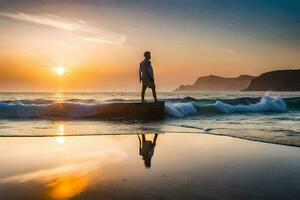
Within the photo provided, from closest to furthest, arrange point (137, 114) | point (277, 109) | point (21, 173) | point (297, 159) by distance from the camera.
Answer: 1. point (21, 173)
2. point (297, 159)
3. point (137, 114)
4. point (277, 109)

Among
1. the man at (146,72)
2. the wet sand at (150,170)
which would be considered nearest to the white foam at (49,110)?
the man at (146,72)

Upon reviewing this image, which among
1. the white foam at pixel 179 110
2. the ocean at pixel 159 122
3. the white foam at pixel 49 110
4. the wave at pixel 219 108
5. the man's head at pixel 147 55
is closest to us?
the ocean at pixel 159 122

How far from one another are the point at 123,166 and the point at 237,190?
198cm

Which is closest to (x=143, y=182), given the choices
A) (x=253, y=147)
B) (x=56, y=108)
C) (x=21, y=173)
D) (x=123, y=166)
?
(x=123, y=166)

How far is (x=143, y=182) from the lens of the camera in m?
4.36

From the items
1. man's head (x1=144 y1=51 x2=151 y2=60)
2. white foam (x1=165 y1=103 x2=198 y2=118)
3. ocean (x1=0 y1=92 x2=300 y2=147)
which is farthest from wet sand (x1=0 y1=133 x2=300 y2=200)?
white foam (x1=165 y1=103 x2=198 y2=118)

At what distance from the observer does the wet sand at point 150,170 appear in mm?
3920

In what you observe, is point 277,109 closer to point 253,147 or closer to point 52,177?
point 253,147

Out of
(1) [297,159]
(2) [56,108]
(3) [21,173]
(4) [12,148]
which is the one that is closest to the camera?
(3) [21,173]

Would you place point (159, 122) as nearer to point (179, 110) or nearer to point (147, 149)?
point (179, 110)

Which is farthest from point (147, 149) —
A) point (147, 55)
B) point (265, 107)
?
point (265, 107)

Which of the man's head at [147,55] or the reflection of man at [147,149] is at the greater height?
the man's head at [147,55]

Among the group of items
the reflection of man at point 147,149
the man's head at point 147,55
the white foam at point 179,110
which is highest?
the man's head at point 147,55

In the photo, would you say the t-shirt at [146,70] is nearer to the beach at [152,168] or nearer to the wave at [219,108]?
the wave at [219,108]
